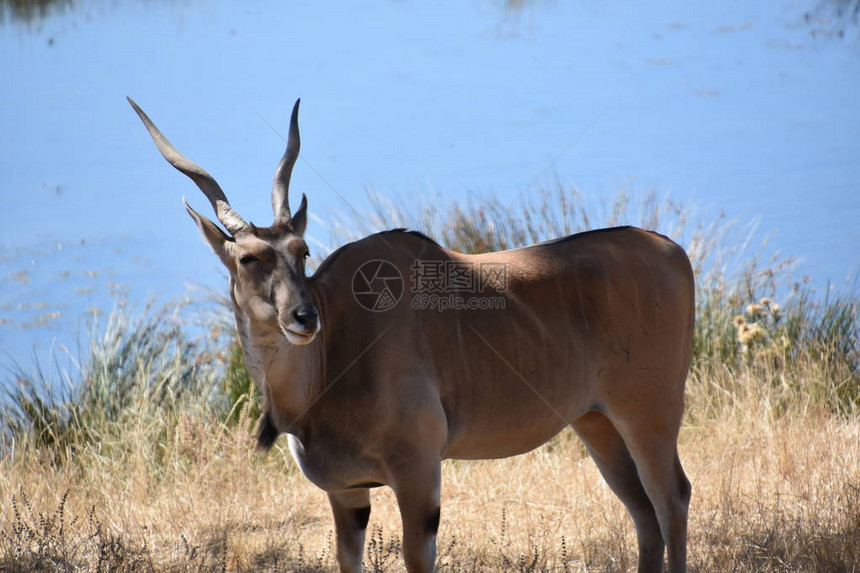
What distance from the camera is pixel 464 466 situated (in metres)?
7.08

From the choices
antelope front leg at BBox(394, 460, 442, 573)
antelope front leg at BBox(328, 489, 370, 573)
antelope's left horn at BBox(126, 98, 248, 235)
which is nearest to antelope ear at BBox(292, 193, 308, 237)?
antelope's left horn at BBox(126, 98, 248, 235)

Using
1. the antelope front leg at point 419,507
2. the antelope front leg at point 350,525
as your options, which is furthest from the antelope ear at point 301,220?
the antelope front leg at point 350,525

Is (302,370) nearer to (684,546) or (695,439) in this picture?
(684,546)

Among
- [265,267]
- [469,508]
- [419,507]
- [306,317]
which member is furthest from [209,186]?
[469,508]

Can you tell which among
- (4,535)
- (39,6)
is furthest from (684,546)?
(39,6)

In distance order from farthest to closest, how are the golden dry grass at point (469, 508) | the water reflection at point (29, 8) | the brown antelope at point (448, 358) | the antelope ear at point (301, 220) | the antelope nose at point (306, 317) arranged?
the water reflection at point (29, 8) < the golden dry grass at point (469, 508) < the antelope ear at point (301, 220) < the brown antelope at point (448, 358) < the antelope nose at point (306, 317)

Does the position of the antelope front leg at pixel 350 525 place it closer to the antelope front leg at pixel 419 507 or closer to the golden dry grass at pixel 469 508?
the golden dry grass at pixel 469 508

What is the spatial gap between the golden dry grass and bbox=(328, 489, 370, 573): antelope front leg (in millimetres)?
126

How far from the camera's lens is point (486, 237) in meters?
8.98

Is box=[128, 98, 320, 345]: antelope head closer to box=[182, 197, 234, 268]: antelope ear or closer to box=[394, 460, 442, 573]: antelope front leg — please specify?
box=[182, 197, 234, 268]: antelope ear

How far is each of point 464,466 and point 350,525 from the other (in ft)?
7.85

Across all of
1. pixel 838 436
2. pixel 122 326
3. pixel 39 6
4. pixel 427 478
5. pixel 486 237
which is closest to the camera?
pixel 427 478

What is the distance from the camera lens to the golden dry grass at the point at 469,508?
529 centimetres

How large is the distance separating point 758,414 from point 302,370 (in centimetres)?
427
